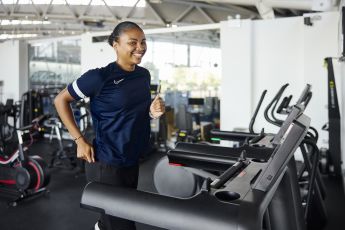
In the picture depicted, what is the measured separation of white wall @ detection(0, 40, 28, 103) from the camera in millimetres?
9039

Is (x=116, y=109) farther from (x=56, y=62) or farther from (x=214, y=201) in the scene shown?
(x=56, y=62)

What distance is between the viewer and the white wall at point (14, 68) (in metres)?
9.04

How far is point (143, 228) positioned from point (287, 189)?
2042 millimetres

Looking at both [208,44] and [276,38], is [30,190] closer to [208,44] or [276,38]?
A: [276,38]

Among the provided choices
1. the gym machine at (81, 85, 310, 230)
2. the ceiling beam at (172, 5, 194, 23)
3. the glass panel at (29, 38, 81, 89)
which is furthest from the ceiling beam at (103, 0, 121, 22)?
the gym machine at (81, 85, 310, 230)

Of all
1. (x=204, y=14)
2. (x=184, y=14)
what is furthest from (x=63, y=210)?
(x=204, y=14)

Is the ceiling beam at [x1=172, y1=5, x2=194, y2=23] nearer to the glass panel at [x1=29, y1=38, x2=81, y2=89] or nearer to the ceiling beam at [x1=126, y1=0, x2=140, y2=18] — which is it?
the ceiling beam at [x1=126, y1=0, x2=140, y2=18]

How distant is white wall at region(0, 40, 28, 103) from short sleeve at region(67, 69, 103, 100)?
8278mm

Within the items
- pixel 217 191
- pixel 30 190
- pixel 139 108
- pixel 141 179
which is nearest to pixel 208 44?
pixel 141 179

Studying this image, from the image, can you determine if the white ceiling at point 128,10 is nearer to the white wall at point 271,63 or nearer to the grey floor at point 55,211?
the white wall at point 271,63

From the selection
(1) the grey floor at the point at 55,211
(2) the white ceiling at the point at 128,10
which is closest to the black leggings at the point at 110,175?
(1) the grey floor at the point at 55,211

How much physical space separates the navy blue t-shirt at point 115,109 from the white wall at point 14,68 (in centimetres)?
828

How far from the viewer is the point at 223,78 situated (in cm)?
622

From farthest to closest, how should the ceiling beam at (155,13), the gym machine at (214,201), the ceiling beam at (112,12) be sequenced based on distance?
the ceiling beam at (155,13), the ceiling beam at (112,12), the gym machine at (214,201)
